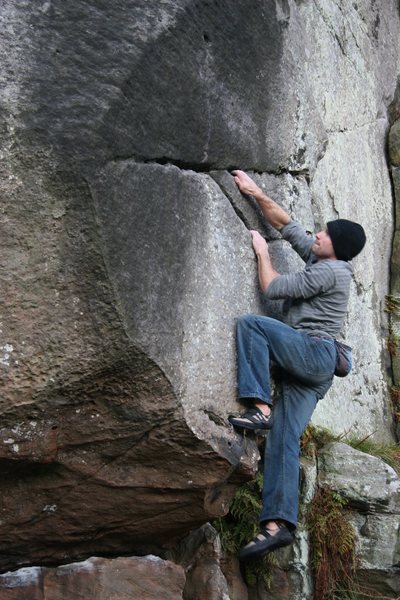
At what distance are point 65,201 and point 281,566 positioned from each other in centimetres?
260

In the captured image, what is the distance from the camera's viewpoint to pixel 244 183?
4586 millimetres

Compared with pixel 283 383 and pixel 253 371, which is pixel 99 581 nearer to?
pixel 253 371

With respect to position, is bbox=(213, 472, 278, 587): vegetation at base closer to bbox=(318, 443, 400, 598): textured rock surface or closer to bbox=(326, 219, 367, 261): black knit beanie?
bbox=(318, 443, 400, 598): textured rock surface

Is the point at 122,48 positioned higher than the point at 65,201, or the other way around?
the point at 122,48

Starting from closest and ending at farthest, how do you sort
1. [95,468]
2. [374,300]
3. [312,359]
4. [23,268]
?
[23,268] → [95,468] → [312,359] → [374,300]

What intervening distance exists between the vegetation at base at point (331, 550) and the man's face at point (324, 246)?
1.52 metres

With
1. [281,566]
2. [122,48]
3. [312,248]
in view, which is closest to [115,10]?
[122,48]

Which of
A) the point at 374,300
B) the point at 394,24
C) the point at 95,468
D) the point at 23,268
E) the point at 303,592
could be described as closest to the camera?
the point at 23,268

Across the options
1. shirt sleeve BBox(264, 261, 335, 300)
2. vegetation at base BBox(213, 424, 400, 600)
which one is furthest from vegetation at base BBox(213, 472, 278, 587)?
shirt sleeve BBox(264, 261, 335, 300)

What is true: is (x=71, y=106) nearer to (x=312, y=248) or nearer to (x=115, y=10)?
(x=115, y=10)

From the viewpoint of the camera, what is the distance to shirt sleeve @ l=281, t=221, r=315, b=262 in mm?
4793

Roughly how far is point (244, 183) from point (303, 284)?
0.61 metres

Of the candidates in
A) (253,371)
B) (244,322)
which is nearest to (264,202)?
(244,322)

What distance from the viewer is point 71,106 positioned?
3670mm
